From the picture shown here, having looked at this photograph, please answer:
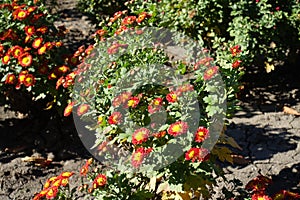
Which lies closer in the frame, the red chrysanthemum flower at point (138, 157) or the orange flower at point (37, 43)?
the red chrysanthemum flower at point (138, 157)

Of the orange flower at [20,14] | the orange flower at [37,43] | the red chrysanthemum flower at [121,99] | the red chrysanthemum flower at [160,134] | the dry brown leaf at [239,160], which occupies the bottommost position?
the dry brown leaf at [239,160]

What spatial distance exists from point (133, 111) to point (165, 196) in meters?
0.52

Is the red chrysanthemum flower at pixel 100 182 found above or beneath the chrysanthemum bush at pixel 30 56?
beneath

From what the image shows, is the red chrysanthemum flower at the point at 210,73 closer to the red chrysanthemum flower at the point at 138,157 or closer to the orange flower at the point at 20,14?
the red chrysanthemum flower at the point at 138,157

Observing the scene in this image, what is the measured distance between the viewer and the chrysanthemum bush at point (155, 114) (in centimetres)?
Answer: 232

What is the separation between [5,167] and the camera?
142 inches

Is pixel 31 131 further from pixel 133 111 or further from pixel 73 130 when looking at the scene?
pixel 133 111

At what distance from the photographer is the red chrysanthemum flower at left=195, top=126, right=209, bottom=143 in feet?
7.34

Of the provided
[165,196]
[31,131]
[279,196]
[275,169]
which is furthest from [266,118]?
[31,131]

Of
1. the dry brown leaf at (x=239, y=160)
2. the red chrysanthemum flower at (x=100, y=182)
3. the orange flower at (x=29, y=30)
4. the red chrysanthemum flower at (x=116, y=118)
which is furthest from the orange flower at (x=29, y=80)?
the dry brown leaf at (x=239, y=160)

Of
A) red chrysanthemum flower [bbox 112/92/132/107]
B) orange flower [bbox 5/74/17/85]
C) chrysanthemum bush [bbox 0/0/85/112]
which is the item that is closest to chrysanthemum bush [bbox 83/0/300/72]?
chrysanthemum bush [bbox 0/0/85/112]

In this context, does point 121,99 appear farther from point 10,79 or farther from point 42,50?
point 10,79

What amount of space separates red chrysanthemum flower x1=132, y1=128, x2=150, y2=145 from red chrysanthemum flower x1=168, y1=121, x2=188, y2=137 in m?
0.12

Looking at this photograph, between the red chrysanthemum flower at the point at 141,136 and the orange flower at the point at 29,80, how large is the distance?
137 centimetres
